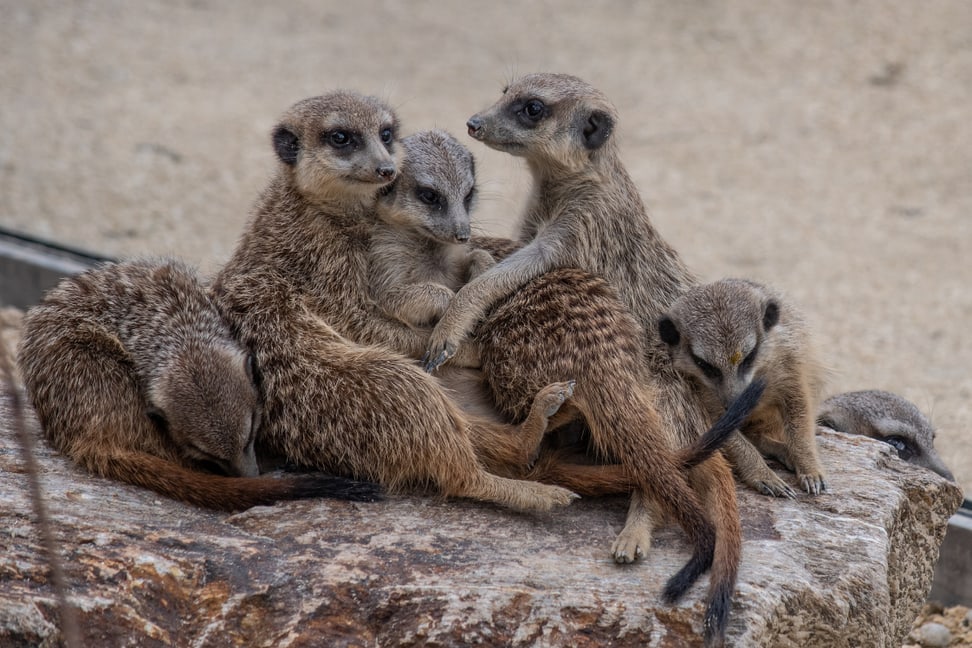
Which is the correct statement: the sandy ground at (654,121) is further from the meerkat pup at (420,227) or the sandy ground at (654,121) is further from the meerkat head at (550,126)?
the meerkat pup at (420,227)

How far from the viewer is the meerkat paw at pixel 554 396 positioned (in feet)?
9.72

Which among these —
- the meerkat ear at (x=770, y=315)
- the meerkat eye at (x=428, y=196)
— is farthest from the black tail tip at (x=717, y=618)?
the meerkat eye at (x=428, y=196)

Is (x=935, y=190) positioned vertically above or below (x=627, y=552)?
above

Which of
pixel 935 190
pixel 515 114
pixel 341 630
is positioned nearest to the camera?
pixel 341 630

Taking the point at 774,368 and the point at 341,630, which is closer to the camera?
the point at 341,630

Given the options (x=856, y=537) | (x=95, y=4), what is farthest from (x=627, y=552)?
(x=95, y=4)

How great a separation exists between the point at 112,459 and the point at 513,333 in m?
1.04

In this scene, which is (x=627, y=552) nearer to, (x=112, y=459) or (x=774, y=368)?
(x=774, y=368)

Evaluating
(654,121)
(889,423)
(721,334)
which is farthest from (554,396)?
(654,121)

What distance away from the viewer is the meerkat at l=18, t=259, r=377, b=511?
292 centimetres

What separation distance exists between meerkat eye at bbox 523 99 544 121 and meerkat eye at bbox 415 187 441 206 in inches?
16.9

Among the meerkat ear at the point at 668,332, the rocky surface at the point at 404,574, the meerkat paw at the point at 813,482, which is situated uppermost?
the meerkat ear at the point at 668,332

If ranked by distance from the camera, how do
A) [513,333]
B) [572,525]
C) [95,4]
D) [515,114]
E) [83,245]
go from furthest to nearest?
1. [95,4]
2. [83,245]
3. [515,114]
4. [513,333]
5. [572,525]

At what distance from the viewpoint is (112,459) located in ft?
9.73
